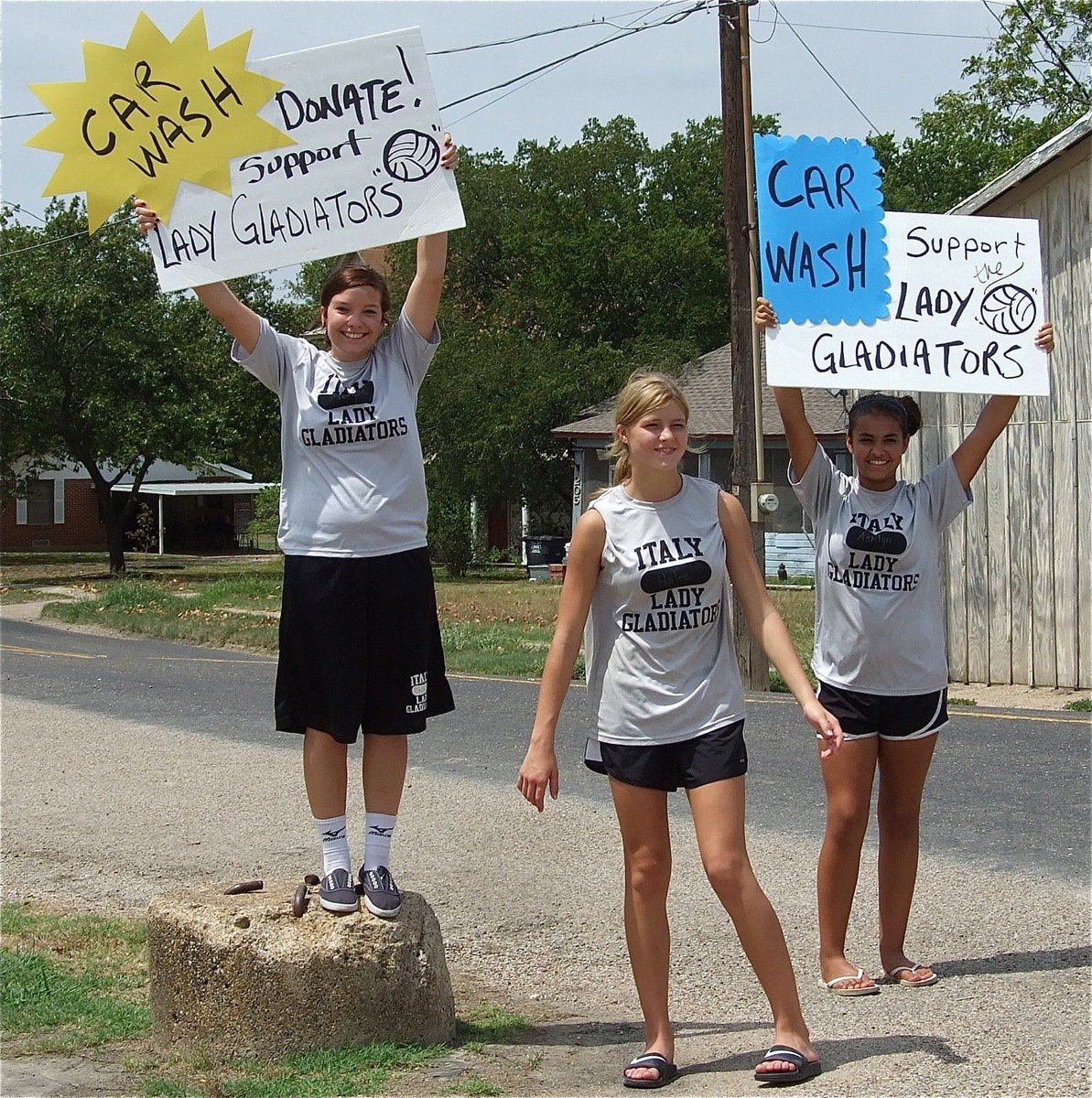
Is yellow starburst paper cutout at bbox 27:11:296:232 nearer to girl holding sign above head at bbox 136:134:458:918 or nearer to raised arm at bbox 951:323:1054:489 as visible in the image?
girl holding sign above head at bbox 136:134:458:918

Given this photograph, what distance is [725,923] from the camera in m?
5.94

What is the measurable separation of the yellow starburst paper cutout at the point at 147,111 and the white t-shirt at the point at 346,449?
27.1 inches

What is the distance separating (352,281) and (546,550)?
3033cm

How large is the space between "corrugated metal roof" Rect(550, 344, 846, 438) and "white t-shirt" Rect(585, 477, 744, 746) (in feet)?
82.2

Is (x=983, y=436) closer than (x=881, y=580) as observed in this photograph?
No

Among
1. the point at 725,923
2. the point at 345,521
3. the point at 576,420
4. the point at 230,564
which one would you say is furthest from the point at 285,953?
the point at 230,564

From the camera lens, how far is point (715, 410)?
33000mm

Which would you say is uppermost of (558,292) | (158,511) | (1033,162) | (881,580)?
(558,292)

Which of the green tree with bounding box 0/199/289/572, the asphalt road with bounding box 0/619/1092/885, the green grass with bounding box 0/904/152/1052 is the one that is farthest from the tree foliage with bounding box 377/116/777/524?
the green grass with bounding box 0/904/152/1052

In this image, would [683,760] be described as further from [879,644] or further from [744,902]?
[879,644]

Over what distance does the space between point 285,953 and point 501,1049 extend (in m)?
0.76

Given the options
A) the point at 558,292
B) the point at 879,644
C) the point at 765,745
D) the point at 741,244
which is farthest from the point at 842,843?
the point at 558,292

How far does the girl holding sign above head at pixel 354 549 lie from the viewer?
14.9 ft

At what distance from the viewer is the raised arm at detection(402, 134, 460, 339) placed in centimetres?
472
